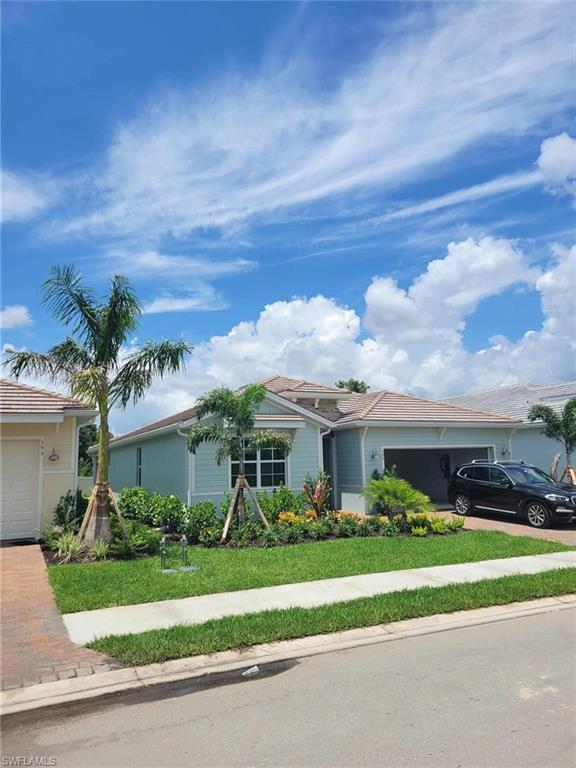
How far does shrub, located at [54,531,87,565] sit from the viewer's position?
10.8 metres

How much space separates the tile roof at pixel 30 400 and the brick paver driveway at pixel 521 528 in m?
10.8

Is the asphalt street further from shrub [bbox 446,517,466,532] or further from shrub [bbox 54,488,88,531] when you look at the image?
shrub [bbox 54,488,88,531]

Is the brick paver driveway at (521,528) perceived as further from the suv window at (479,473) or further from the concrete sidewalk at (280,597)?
the concrete sidewalk at (280,597)

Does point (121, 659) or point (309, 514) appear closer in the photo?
point (121, 659)

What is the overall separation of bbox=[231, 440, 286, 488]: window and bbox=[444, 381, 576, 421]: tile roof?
12.2 meters

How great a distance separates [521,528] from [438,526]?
8.94 feet

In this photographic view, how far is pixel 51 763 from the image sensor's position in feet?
12.6

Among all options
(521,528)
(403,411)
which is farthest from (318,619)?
(403,411)

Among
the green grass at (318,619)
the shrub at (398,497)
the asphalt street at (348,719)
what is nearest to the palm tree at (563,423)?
the shrub at (398,497)

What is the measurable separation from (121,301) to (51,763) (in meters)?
9.51

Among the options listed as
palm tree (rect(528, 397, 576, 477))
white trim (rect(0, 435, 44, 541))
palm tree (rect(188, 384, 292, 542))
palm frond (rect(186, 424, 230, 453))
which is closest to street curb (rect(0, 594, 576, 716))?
palm tree (rect(188, 384, 292, 542))

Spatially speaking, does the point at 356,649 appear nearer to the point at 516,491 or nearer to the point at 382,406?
the point at 516,491

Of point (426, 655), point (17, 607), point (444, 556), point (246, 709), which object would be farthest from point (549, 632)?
point (17, 607)

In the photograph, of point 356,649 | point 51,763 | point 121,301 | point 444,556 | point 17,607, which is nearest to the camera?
point 51,763
